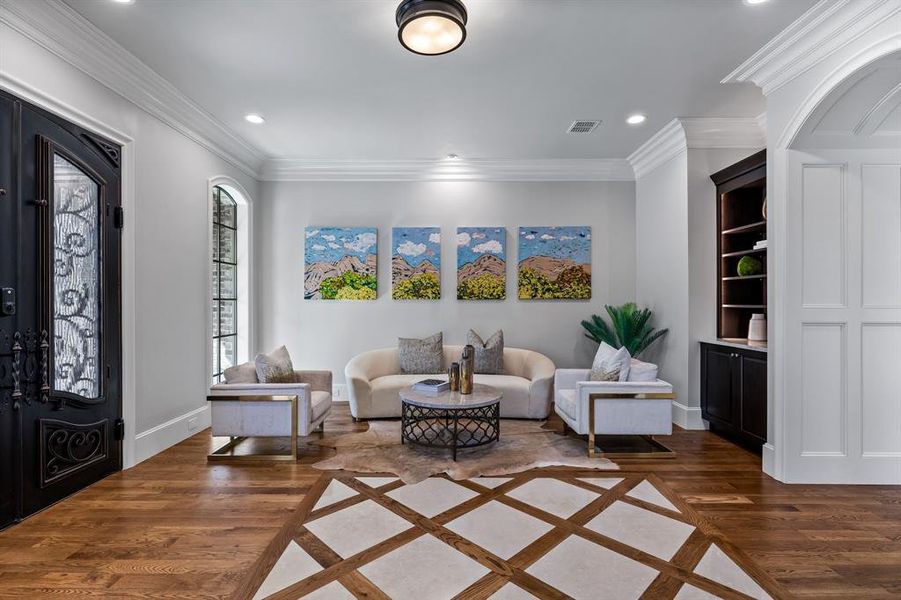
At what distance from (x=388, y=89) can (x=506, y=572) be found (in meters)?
3.53

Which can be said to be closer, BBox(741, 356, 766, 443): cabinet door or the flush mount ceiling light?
the flush mount ceiling light

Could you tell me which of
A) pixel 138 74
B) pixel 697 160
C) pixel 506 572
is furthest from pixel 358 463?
pixel 697 160

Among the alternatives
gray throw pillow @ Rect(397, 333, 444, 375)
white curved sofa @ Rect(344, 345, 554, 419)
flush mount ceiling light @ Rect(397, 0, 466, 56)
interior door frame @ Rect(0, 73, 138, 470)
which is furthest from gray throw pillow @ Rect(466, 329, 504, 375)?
flush mount ceiling light @ Rect(397, 0, 466, 56)

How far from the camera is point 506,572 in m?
2.22

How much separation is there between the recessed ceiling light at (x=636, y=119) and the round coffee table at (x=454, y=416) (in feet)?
9.58

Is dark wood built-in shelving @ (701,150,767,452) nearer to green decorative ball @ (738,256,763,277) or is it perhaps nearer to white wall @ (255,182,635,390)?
green decorative ball @ (738,256,763,277)

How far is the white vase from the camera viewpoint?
13.4 feet

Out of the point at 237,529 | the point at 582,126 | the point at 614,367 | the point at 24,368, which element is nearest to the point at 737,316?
the point at 614,367

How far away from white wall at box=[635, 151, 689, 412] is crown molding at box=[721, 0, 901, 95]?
1334 millimetres

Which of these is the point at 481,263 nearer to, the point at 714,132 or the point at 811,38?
the point at 714,132

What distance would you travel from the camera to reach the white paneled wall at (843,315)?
3223 millimetres

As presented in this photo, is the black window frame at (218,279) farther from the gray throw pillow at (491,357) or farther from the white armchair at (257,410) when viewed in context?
the gray throw pillow at (491,357)

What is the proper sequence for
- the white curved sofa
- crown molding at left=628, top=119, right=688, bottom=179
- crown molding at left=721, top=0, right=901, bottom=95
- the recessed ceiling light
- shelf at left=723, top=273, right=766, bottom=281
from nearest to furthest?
crown molding at left=721, top=0, right=901, bottom=95
shelf at left=723, top=273, right=766, bottom=281
the recessed ceiling light
crown molding at left=628, top=119, right=688, bottom=179
the white curved sofa

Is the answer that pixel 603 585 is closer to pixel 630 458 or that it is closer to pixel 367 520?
pixel 367 520
